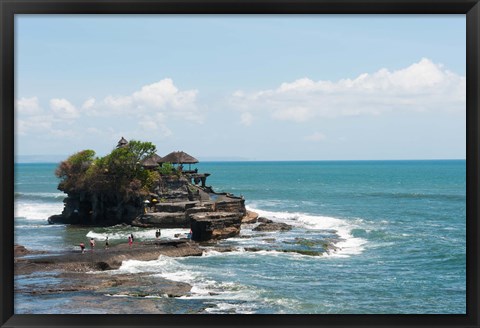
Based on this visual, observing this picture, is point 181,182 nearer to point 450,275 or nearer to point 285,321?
point 450,275

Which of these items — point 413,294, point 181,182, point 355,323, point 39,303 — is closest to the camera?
point 355,323

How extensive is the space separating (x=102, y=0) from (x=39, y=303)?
16.2 metres

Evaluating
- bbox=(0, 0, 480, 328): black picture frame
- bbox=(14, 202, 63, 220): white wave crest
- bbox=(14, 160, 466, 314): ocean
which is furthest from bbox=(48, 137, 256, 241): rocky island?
bbox=(0, 0, 480, 328): black picture frame

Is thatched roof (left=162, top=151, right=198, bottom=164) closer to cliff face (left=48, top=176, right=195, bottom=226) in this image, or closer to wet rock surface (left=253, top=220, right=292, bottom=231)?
cliff face (left=48, top=176, right=195, bottom=226)

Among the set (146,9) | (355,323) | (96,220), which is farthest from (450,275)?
(96,220)

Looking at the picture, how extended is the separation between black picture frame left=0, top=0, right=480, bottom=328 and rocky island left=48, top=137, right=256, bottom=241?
3789 centimetres

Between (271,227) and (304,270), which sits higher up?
(271,227)

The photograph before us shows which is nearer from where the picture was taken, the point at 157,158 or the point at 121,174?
the point at 121,174

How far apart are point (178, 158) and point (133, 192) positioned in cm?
684

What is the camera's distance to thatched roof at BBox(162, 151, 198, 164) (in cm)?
5434

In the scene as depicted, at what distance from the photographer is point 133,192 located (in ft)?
163

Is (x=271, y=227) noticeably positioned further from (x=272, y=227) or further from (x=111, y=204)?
(x=111, y=204)

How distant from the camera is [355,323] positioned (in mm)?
7516

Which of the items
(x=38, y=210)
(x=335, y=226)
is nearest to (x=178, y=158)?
(x=335, y=226)
